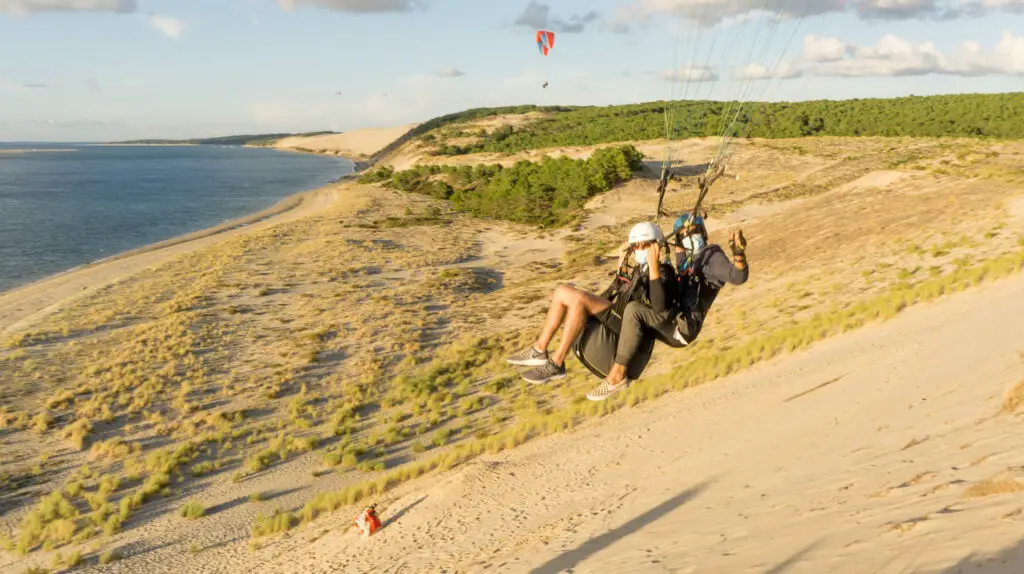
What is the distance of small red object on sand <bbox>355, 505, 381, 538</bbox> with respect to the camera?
12.7 m

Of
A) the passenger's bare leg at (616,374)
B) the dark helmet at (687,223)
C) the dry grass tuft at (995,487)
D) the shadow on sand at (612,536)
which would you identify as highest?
the dark helmet at (687,223)

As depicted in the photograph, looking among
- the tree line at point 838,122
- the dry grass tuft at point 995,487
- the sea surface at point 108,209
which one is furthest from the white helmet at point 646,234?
the tree line at point 838,122

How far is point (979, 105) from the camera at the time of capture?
91812 millimetres

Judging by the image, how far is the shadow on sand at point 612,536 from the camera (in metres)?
9.87

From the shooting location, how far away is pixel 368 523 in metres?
12.7

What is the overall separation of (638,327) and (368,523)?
7124 mm

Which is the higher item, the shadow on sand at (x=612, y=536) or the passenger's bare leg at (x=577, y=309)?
the passenger's bare leg at (x=577, y=309)

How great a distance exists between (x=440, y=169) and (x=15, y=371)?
64331 mm

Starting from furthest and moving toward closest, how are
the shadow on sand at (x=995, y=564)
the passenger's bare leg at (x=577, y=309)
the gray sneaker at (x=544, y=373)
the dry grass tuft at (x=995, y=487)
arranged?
the gray sneaker at (x=544, y=373)
the passenger's bare leg at (x=577, y=309)
the dry grass tuft at (x=995, y=487)
the shadow on sand at (x=995, y=564)

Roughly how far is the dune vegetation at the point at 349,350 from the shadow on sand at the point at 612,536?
17.4 feet

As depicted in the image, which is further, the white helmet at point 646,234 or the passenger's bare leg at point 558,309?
the passenger's bare leg at point 558,309

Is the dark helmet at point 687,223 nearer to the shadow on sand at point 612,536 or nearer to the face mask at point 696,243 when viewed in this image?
the face mask at point 696,243

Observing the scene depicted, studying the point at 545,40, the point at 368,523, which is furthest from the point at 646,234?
the point at 545,40

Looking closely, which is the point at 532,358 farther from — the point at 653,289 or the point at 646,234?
the point at 646,234
